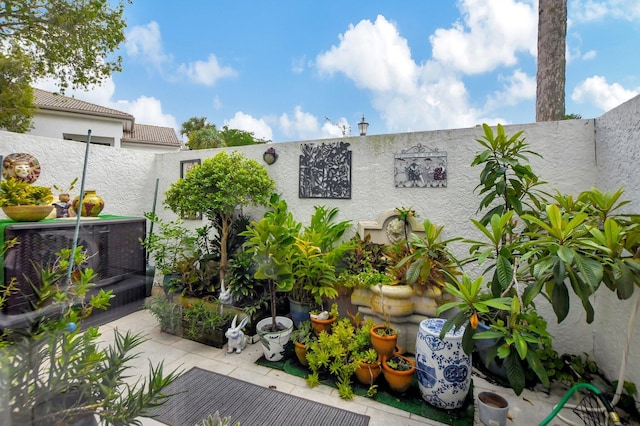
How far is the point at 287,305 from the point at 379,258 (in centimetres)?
151

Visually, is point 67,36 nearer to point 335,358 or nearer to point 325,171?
point 325,171

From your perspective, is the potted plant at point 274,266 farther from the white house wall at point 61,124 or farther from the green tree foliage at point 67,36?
the white house wall at point 61,124

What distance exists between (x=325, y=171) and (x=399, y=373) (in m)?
2.76

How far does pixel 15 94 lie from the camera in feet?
27.8

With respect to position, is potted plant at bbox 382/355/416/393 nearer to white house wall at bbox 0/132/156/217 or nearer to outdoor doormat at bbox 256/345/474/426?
outdoor doormat at bbox 256/345/474/426

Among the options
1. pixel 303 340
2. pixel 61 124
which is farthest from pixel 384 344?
pixel 61 124

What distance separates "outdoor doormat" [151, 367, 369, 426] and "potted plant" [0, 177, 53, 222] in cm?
263

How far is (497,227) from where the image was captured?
206cm

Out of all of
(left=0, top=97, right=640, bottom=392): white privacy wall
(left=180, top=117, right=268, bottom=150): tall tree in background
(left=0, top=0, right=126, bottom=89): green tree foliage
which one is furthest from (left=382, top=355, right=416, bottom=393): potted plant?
(left=180, top=117, right=268, bottom=150): tall tree in background

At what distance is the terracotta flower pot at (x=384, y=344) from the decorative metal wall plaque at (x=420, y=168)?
75.7 inches

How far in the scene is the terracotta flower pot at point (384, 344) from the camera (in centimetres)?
275

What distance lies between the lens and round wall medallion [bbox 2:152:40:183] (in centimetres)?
361

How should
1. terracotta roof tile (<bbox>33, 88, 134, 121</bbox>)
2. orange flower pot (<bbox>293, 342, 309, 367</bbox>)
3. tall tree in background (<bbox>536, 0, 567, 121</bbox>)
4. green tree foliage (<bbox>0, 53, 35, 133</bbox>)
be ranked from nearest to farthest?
orange flower pot (<bbox>293, 342, 309, 367</bbox>) → tall tree in background (<bbox>536, 0, 567, 121</bbox>) → green tree foliage (<bbox>0, 53, 35, 133</bbox>) → terracotta roof tile (<bbox>33, 88, 134, 121</bbox>)

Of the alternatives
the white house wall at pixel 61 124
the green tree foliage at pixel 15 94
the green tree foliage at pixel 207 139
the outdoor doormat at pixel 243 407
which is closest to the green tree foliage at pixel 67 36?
the green tree foliage at pixel 15 94
